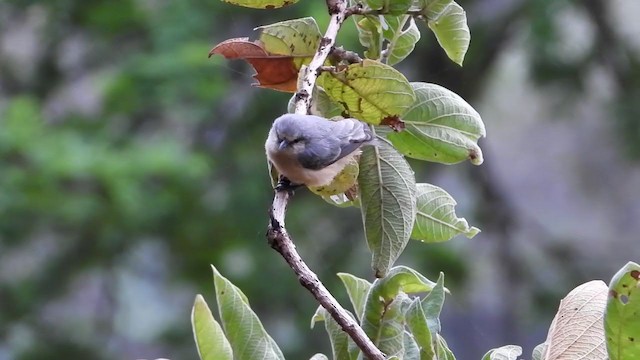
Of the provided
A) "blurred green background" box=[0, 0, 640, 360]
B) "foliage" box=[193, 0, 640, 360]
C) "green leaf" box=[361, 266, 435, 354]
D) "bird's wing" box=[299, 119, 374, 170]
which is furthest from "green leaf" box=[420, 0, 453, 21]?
"blurred green background" box=[0, 0, 640, 360]

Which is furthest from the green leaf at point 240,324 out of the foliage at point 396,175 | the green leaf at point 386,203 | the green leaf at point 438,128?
the green leaf at point 438,128

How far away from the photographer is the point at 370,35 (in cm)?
78

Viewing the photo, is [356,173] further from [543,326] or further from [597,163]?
[597,163]

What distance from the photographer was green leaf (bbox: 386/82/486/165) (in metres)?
A: 0.72

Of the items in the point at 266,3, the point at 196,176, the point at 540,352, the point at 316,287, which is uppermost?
the point at 266,3

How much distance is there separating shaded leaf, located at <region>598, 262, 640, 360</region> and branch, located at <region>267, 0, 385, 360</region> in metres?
0.15

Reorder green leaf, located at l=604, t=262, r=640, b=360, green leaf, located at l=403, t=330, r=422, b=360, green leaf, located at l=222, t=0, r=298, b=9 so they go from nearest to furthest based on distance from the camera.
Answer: green leaf, located at l=604, t=262, r=640, b=360
green leaf, located at l=403, t=330, r=422, b=360
green leaf, located at l=222, t=0, r=298, b=9

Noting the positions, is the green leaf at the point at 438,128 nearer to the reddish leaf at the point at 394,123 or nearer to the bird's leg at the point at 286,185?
the reddish leaf at the point at 394,123

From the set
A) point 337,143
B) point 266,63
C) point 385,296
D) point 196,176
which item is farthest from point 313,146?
point 196,176

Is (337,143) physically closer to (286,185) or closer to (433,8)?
(286,185)

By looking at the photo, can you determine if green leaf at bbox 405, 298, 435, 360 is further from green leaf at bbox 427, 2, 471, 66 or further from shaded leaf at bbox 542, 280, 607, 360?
green leaf at bbox 427, 2, 471, 66

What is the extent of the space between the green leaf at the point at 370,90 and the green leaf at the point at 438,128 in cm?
2

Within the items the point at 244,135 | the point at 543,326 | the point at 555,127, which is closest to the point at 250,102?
the point at 244,135

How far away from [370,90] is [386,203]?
0.09 m
